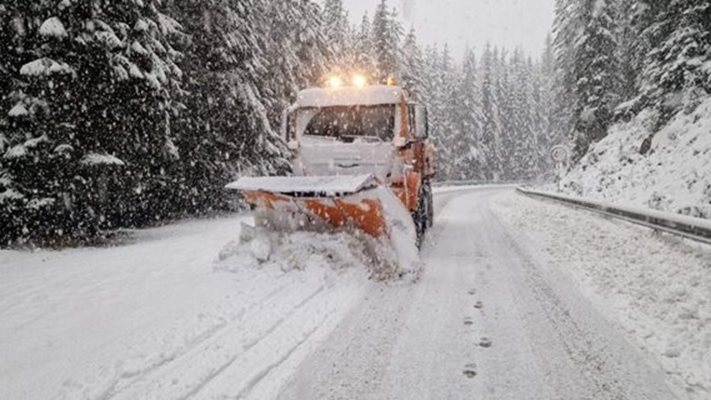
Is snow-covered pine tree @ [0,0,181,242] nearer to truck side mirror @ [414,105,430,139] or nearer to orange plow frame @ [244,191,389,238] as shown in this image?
orange plow frame @ [244,191,389,238]

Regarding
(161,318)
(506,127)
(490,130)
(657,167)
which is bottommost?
(161,318)

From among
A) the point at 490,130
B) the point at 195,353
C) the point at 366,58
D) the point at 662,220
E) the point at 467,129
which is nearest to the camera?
the point at 195,353

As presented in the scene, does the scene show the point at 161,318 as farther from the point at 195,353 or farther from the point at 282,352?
the point at 282,352

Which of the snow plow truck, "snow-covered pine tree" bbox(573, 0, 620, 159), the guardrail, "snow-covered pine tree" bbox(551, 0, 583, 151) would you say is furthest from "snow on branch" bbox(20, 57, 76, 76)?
"snow-covered pine tree" bbox(551, 0, 583, 151)

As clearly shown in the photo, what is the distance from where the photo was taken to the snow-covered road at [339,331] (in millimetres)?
3539

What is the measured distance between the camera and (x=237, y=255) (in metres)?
7.15

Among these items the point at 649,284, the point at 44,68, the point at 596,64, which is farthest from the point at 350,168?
the point at 596,64

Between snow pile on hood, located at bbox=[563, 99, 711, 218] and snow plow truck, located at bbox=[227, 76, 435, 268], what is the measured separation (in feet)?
20.5

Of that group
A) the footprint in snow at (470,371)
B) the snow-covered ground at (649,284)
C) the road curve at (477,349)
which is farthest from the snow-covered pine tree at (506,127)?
the footprint in snow at (470,371)

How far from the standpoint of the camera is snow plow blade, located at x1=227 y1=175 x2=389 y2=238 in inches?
261

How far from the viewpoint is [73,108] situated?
9367 mm

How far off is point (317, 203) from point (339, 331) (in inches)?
98.8

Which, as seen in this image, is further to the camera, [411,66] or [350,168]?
[411,66]

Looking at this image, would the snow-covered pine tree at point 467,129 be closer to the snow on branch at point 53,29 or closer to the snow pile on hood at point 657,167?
the snow pile on hood at point 657,167
